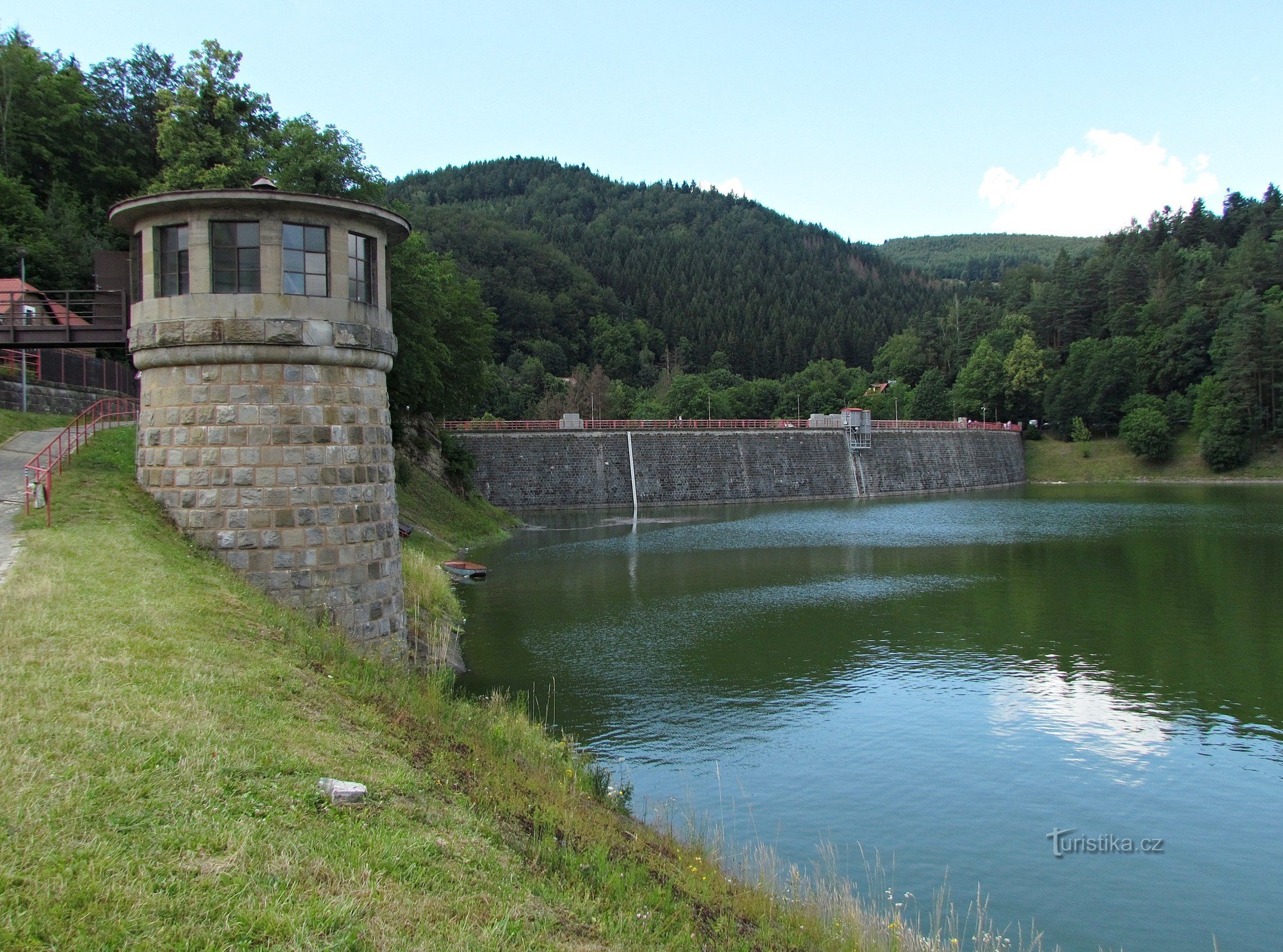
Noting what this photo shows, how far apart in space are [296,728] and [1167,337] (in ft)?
389

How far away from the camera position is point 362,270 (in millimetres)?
15680

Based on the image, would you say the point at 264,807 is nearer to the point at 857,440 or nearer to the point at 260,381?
the point at 260,381

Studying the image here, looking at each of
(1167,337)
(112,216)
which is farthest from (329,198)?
(1167,337)

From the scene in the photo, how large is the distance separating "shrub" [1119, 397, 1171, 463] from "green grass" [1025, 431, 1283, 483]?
3.03 ft

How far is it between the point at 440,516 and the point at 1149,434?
8017cm

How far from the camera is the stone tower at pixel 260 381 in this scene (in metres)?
14.6

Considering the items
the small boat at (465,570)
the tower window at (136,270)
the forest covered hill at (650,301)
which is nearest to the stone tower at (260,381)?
the tower window at (136,270)

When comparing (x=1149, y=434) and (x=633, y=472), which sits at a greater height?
(x=1149, y=434)

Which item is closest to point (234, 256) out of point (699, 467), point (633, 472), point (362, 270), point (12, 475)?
point (362, 270)

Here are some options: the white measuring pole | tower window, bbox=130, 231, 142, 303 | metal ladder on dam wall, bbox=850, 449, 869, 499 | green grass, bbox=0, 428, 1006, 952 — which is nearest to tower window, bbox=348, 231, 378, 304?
tower window, bbox=130, 231, 142, 303

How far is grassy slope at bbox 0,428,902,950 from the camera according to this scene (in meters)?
6.25

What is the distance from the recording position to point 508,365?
131625 mm

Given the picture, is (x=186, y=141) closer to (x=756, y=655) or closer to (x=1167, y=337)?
(x=756, y=655)

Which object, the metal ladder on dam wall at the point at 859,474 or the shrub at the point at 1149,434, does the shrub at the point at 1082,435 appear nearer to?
the shrub at the point at 1149,434
